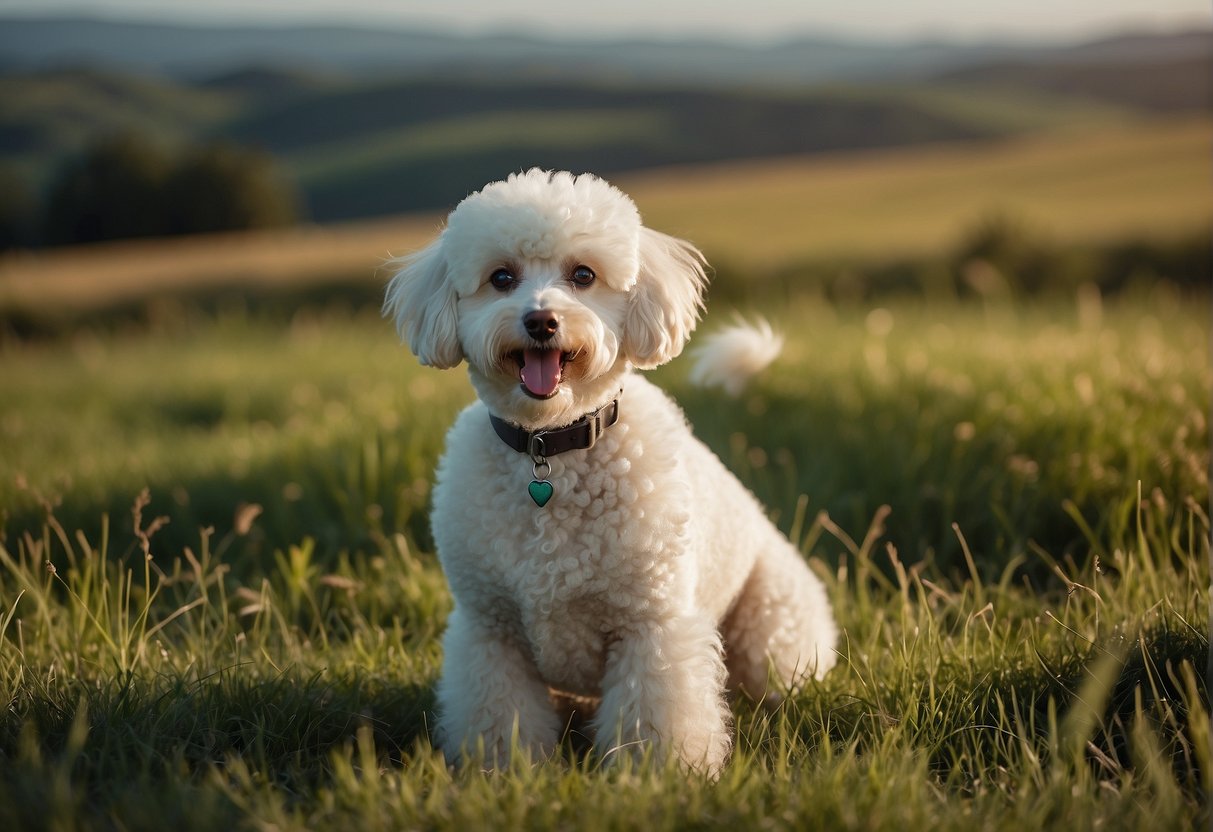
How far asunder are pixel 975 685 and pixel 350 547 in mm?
2954

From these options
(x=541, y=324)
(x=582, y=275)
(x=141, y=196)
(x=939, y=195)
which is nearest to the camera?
(x=541, y=324)

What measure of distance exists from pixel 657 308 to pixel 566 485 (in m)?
0.61

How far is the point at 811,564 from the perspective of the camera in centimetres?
467

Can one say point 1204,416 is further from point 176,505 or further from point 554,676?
point 176,505

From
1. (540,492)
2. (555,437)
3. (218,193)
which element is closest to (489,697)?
(540,492)

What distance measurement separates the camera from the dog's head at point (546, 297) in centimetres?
297

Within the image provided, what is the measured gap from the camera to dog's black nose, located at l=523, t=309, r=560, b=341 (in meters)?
2.88

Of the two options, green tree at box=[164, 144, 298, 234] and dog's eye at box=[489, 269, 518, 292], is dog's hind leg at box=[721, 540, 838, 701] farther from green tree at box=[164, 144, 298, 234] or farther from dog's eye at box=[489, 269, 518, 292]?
green tree at box=[164, 144, 298, 234]

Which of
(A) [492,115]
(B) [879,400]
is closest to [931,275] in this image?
(B) [879,400]

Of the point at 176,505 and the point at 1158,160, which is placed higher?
the point at 1158,160

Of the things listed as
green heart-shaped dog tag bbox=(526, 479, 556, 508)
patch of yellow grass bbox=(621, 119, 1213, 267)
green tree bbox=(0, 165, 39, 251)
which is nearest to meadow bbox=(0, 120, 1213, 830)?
green heart-shaped dog tag bbox=(526, 479, 556, 508)

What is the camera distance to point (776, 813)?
2559mm

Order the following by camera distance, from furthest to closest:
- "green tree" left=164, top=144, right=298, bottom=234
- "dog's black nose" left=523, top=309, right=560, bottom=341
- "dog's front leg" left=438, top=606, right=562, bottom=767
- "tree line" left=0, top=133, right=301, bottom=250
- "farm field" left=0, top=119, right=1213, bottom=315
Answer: "green tree" left=164, top=144, right=298, bottom=234
"tree line" left=0, top=133, right=301, bottom=250
"farm field" left=0, top=119, right=1213, bottom=315
"dog's front leg" left=438, top=606, right=562, bottom=767
"dog's black nose" left=523, top=309, right=560, bottom=341

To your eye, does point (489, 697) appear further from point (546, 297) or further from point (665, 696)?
point (546, 297)
